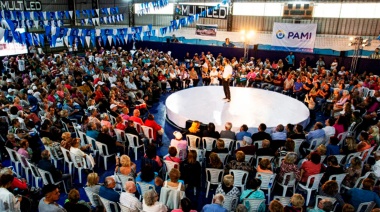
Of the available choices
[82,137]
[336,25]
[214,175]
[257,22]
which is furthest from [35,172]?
[336,25]

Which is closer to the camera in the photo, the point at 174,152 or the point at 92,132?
the point at 174,152

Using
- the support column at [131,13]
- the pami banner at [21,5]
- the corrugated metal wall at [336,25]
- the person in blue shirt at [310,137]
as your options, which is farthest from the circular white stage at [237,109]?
the pami banner at [21,5]

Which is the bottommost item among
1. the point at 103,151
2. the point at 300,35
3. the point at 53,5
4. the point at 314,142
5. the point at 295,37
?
the point at 103,151

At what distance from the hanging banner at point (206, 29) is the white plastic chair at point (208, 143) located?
15106mm

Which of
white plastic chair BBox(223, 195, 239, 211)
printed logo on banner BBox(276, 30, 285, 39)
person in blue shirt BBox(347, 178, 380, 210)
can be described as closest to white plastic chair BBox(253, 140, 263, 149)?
white plastic chair BBox(223, 195, 239, 211)

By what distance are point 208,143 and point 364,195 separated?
283 cm

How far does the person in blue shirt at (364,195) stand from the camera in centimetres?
390

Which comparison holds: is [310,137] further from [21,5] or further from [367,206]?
[21,5]

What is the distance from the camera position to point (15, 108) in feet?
22.1

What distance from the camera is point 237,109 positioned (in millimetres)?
8570

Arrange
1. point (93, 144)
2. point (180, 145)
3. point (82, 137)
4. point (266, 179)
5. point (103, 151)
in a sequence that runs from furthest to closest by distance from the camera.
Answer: point (82, 137) < point (93, 144) < point (103, 151) < point (180, 145) < point (266, 179)

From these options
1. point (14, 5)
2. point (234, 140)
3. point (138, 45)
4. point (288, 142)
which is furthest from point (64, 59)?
point (288, 142)

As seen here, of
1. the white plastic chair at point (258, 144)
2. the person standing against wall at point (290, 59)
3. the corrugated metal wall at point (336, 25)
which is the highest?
the corrugated metal wall at point (336, 25)

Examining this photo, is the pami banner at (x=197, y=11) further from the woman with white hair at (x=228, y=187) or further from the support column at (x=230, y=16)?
the woman with white hair at (x=228, y=187)
